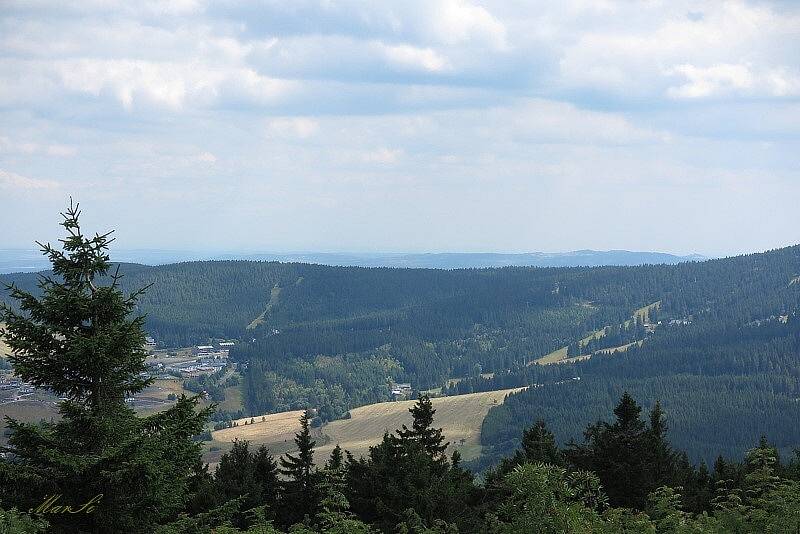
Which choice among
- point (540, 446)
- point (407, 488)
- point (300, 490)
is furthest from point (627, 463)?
point (300, 490)

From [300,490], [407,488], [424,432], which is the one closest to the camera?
[407,488]

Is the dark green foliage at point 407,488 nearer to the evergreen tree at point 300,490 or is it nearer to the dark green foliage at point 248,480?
the evergreen tree at point 300,490

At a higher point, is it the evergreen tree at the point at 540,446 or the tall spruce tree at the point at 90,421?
the tall spruce tree at the point at 90,421

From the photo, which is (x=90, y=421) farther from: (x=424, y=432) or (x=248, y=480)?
(x=424, y=432)

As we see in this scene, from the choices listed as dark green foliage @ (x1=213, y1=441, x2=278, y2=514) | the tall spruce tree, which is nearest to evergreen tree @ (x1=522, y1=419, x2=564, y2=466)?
dark green foliage @ (x1=213, y1=441, x2=278, y2=514)

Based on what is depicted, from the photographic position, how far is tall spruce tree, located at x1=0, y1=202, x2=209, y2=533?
20.0 metres

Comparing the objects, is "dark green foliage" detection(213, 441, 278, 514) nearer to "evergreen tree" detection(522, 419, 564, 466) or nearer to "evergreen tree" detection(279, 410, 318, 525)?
"evergreen tree" detection(279, 410, 318, 525)

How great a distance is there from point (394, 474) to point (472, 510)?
4.16 meters

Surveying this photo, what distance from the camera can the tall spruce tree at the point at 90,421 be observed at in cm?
2000

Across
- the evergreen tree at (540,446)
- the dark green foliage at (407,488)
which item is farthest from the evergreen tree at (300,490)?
the evergreen tree at (540,446)

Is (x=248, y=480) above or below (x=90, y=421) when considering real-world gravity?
below

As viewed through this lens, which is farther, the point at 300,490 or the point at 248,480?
the point at 248,480

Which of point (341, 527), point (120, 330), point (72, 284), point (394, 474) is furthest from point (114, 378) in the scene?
point (394, 474)

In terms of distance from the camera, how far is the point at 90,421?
20.8m
